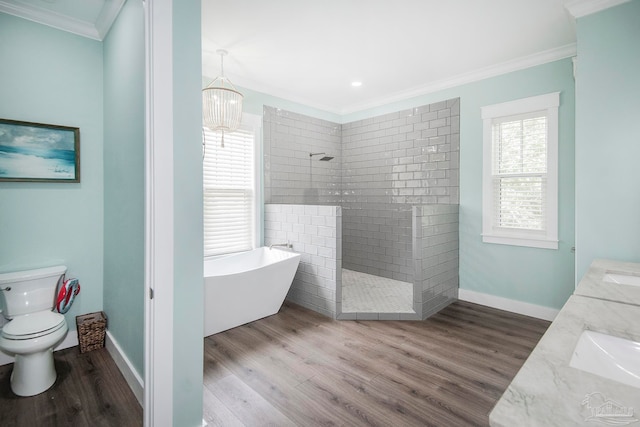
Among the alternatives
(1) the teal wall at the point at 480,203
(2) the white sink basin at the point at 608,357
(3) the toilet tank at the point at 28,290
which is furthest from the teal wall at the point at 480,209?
(3) the toilet tank at the point at 28,290

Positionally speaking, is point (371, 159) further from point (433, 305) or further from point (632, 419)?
point (632, 419)

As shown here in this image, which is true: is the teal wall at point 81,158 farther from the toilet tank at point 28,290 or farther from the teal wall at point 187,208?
the teal wall at point 187,208

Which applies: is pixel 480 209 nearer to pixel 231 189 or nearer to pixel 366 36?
pixel 366 36

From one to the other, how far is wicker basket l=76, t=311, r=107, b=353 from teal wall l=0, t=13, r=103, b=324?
0.10 m

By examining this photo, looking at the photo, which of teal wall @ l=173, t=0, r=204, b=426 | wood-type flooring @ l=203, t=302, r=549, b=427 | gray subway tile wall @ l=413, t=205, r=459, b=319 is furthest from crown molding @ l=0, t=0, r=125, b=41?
gray subway tile wall @ l=413, t=205, r=459, b=319

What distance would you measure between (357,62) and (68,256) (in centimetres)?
335

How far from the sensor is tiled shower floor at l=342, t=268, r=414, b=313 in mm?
3435

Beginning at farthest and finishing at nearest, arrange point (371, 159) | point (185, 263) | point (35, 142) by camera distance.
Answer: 1. point (371, 159)
2. point (35, 142)
3. point (185, 263)

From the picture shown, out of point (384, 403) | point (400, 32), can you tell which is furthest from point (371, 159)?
point (384, 403)

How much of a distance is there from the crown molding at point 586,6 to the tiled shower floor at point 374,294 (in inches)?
116

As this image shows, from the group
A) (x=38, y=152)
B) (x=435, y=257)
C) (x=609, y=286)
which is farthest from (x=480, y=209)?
(x=38, y=152)

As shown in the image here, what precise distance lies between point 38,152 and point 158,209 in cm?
181

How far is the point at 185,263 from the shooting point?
1.61 metres

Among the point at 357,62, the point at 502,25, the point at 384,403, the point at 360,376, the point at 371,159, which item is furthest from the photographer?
the point at 371,159
